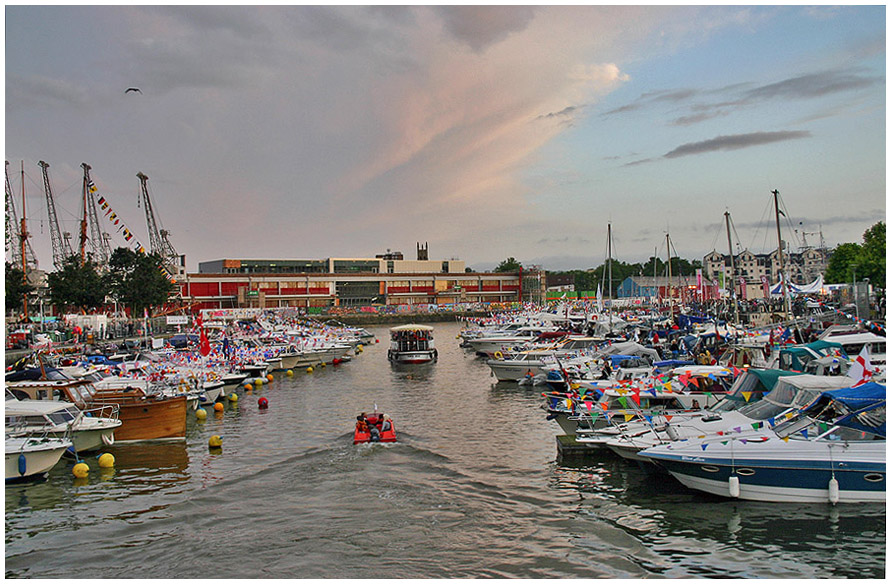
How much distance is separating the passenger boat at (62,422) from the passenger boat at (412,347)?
33.4 m

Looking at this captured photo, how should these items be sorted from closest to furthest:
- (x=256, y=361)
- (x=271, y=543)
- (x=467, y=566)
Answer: (x=467, y=566), (x=271, y=543), (x=256, y=361)

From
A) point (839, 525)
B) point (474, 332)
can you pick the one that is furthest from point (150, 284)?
point (839, 525)

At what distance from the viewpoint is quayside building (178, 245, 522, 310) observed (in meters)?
138

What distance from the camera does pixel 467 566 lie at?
50.9ft

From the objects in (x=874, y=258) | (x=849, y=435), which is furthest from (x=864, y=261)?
(x=849, y=435)

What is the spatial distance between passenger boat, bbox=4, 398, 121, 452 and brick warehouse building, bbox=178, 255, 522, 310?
10672 cm

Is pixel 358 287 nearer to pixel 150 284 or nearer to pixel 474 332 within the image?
pixel 150 284

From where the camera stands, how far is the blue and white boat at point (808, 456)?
56.1 feet

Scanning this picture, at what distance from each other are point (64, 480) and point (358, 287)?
131 m

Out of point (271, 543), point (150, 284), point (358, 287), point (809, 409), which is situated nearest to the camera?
point (271, 543)

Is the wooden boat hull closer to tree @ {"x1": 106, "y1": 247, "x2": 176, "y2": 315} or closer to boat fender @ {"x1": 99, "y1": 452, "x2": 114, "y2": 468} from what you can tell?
boat fender @ {"x1": 99, "y1": 452, "x2": 114, "y2": 468}

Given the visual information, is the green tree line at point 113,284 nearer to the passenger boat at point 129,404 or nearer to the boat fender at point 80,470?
the passenger boat at point 129,404

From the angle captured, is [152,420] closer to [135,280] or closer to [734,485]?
[734,485]

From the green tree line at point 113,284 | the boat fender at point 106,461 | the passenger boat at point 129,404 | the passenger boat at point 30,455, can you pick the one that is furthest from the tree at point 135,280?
the passenger boat at point 30,455
